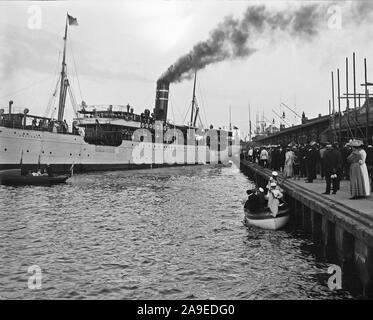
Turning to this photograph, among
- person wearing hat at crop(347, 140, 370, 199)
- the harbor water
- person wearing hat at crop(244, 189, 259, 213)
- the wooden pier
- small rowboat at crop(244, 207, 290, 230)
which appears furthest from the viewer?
person wearing hat at crop(244, 189, 259, 213)

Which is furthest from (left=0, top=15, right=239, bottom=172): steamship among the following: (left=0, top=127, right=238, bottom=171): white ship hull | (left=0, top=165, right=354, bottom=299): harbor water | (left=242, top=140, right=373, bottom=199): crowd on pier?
(left=242, top=140, right=373, bottom=199): crowd on pier

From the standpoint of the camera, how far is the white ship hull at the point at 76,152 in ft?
119

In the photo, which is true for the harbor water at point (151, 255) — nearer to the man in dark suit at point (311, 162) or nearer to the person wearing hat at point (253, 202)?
the person wearing hat at point (253, 202)

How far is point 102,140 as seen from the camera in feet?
166

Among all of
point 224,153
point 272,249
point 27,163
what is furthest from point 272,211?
point 224,153

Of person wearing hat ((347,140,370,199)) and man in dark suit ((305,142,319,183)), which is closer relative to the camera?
person wearing hat ((347,140,370,199))

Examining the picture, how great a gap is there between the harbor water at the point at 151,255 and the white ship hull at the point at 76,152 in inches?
716

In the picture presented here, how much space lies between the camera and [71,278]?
9.41 metres

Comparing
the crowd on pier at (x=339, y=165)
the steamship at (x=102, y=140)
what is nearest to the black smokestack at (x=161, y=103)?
the steamship at (x=102, y=140)

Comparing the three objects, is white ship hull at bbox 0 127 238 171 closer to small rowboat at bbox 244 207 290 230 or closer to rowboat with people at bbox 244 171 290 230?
rowboat with people at bbox 244 171 290 230

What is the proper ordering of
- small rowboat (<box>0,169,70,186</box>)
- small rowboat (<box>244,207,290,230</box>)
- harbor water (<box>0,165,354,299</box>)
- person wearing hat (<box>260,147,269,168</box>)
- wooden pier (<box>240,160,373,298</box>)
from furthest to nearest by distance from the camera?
person wearing hat (<box>260,147,269,168</box>) < small rowboat (<box>0,169,70,186</box>) < small rowboat (<box>244,207,290,230</box>) < harbor water (<box>0,165,354,299</box>) < wooden pier (<box>240,160,373,298</box>)

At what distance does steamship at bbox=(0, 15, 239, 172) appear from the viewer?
37.7 meters
